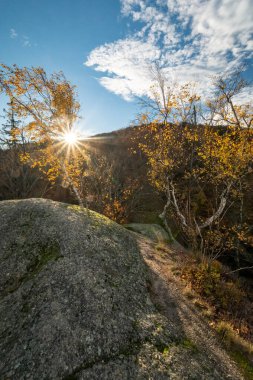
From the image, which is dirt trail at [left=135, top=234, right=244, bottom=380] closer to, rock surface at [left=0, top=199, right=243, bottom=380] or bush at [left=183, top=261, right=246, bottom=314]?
rock surface at [left=0, top=199, right=243, bottom=380]

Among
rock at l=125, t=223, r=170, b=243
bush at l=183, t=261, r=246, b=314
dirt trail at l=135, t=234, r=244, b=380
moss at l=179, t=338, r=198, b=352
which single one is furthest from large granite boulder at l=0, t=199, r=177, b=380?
rock at l=125, t=223, r=170, b=243

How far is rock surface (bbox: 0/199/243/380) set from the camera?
429cm

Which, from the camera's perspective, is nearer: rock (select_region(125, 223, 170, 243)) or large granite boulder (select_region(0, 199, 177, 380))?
large granite boulder (select_region(0, 199, 177, 380))

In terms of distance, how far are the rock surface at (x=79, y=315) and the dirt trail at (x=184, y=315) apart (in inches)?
7.9

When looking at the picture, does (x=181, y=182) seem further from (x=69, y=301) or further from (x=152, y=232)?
(x=69, y=301)

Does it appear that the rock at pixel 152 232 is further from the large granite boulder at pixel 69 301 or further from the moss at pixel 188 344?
the moss at pixel 188 344

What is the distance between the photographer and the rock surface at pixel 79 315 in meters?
4.29

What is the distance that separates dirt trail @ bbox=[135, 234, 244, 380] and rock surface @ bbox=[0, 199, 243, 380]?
0.20 m

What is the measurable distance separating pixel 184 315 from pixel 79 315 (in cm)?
359

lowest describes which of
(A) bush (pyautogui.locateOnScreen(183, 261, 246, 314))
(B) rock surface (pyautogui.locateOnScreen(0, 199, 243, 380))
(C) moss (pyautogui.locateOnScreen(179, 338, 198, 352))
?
(A) bush (pyautogui.locateOnScreen(183, 261, 246, 314))

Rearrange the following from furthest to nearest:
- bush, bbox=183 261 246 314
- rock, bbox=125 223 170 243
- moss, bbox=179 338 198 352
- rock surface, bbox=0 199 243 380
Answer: rock, bbox=125 223 170 243, bush, bbox=183 261 246 314, moss, bbox=179 338 198 352, rock surface, bbox=0 199 243 380

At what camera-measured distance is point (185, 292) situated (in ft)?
26.7

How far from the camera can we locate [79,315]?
513 centimetres

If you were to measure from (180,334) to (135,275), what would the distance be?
2.27 metres
